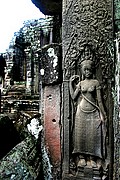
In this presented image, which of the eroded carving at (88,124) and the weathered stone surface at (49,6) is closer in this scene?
the eroded carving at (88,124)

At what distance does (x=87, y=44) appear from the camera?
3.00 meters

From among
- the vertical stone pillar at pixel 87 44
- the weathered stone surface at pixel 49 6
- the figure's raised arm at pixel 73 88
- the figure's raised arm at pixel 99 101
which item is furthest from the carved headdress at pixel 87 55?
the weathered stone surface at pixel 49 6

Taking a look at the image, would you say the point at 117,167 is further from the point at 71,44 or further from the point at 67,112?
the point at 71,44

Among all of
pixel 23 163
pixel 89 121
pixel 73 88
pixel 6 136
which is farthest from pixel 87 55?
pixel 6 136

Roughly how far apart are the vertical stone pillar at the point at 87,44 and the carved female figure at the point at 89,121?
7 cm

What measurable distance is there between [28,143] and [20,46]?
38.0ft

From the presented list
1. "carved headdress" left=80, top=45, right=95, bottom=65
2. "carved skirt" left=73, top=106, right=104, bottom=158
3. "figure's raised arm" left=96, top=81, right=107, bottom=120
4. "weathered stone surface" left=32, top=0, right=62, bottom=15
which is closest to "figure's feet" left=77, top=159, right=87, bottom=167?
"carved skirt" left=73, top=106, right=104, bottom=158

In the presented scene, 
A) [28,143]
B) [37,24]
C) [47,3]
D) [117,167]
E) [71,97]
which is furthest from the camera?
[37,24]

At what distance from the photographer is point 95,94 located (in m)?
2.97

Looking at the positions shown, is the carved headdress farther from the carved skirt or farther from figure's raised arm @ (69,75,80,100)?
the carved skirt

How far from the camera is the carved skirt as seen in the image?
2.90 meters

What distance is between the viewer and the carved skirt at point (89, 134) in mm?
2904

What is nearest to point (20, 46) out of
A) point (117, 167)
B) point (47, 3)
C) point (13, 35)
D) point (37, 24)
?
point (13, 35)

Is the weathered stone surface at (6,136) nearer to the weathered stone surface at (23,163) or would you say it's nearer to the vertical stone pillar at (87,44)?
the weathered stone surface at (23,163)
